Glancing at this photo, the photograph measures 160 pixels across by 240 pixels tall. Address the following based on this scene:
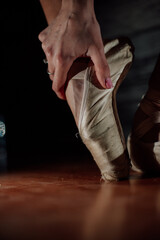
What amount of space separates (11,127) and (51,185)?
1900 mm

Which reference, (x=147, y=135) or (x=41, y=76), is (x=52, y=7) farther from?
(x=41, y=76)

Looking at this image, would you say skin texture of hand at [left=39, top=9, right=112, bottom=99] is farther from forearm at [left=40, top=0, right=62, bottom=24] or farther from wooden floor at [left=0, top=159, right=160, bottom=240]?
wooden floor at [left=0, top=159, right=160, bottom=240]

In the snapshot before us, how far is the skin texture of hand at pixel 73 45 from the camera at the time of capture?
0.68m

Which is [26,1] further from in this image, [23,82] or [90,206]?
[90,206]

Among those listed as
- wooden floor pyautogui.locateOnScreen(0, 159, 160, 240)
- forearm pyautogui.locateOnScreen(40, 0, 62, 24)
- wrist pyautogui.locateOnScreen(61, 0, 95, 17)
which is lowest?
wooden floor pyautogui.locateOnScreen(0, 159, 160, 240)

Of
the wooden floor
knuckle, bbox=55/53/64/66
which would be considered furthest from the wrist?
the wooden floor

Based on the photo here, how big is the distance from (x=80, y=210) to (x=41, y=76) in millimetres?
1873

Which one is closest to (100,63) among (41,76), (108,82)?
(108,82)

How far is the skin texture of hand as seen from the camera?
0.68 m

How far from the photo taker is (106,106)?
74 centimetres

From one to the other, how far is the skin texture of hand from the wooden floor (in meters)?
0.26

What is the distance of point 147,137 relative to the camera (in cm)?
83

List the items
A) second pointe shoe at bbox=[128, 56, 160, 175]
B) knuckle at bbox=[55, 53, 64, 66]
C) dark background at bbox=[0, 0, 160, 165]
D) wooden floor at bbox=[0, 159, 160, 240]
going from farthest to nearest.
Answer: dark background at bbox=[0, 0, 160, 165] < second pointe shoe at bbox=[128, 56, 160, 175] < knuckle at bbox=[55, 53, 64, 66] < wooden floor at bbox=[0, 159, 160, 240]

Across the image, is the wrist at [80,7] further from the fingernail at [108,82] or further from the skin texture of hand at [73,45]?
the fingernail at [108,82]
